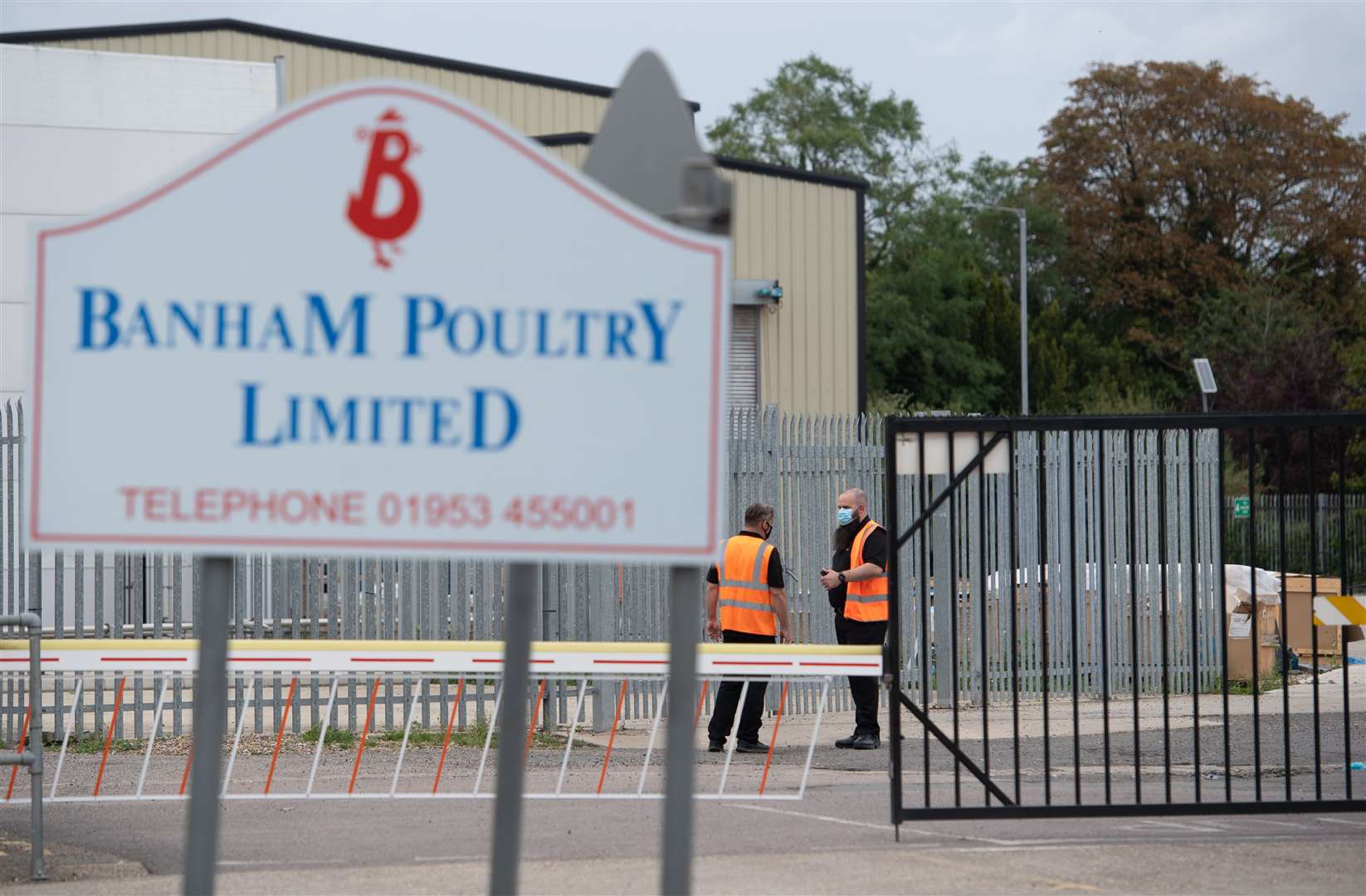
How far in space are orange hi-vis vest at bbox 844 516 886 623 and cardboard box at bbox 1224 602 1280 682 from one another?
4.58 meters

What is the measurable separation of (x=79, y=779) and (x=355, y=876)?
163 inches

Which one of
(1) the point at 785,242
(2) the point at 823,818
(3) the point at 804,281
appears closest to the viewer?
(2) the point at 823,818

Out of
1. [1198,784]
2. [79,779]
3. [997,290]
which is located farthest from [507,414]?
[997,290]

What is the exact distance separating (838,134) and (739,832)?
52968mm

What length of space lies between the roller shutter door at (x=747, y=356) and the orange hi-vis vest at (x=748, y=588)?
48.0 feet

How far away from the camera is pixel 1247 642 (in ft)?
56.6

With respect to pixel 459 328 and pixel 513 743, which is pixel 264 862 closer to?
pixel 513 743

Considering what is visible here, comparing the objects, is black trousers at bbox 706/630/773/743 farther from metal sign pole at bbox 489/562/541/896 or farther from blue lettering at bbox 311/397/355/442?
blue lettering at bbox 311/397/355/442

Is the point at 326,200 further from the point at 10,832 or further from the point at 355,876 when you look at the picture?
the point at 10,832

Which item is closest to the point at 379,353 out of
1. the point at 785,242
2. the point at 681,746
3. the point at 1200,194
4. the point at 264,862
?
the point at 681,746

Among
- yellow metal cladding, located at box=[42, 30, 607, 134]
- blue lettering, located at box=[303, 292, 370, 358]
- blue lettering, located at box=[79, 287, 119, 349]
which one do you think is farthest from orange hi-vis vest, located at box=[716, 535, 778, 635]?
yellow metal cladding, located at box=[42, 30, 607, 134]

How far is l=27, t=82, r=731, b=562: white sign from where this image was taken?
3855mm

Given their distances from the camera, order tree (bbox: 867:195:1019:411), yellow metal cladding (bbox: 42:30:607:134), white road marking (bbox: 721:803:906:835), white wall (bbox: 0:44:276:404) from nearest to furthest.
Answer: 1. white road marking (bbox: 721:803:906:835)
2. white wall (bbox: 0:44:276:404)
3. yellow metal cladding (bbox: 42:30:607:134)
4. tree (bbox: 867:195:1019:411)

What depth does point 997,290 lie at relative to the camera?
61312 mm
